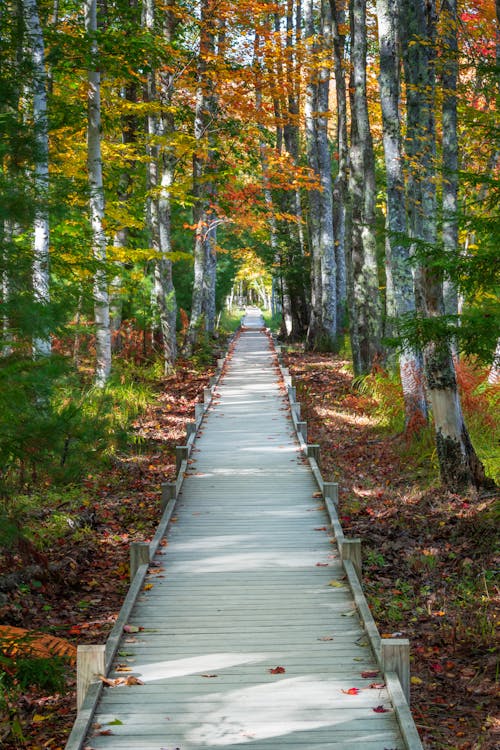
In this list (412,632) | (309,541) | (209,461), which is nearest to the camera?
(412,632)

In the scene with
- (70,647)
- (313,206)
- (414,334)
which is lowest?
(70,647)

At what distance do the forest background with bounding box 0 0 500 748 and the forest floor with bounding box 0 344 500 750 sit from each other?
36 centimetres

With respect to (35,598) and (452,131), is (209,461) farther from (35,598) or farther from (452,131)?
(452,131)

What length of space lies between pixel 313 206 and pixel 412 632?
66.2ft

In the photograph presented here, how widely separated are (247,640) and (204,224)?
20.0 metres

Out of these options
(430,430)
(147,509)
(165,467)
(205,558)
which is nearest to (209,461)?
(165,467)

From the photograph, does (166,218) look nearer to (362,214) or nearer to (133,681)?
(362,214)

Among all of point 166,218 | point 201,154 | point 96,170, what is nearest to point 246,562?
point 96,170

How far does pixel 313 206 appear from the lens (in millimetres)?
26375

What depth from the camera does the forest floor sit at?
6.38m

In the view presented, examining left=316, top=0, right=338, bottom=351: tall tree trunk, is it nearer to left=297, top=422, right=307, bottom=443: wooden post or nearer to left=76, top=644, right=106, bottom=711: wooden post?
left=297, top=422, right=307, bottom=443: wooden post

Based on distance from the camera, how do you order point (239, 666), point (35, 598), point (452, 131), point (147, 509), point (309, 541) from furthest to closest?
point (452, 131) → point (147, 509) → point (309, 541) → point (35, 598) → point (239, 666)

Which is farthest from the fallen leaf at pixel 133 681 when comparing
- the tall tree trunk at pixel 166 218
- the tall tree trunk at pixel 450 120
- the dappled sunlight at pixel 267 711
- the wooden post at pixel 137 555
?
the tall tree trunk at pixel 166 218

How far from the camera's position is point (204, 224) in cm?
2555
